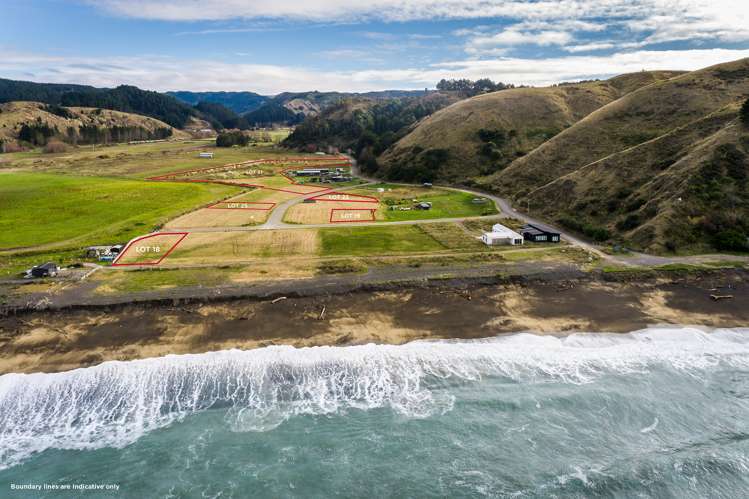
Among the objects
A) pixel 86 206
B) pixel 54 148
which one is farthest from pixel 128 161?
pixel 86 206

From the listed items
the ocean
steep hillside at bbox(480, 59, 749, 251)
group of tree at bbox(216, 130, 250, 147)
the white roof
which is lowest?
the ocean

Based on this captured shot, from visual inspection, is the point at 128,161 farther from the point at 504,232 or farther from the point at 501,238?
the point at 501,238

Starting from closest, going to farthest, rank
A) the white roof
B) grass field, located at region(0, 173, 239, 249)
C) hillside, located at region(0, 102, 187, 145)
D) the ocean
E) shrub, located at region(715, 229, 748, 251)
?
the ocean < shrub, located at region(715, 229, 748, 251) < the white roof < grass field, located at region(0, 173, 239, 249) < hillside, located at region(0, 102, 187, 145)

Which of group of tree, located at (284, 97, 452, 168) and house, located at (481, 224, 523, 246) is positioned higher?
group of tree, located at (284, 97, 452, 168)

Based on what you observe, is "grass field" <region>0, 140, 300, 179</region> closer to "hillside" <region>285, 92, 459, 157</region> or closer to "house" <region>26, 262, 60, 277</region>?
"hillside" <region>285, 92, 459, 157</region>

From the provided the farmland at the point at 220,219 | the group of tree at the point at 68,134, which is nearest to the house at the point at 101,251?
the farmland at the point at 220,219

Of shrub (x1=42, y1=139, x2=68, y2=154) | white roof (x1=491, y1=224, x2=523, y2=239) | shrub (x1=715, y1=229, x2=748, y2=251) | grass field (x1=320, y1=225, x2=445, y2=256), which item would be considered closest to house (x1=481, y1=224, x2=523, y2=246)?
white roof (x1=491, y1=224, x2=523, y2=239)
